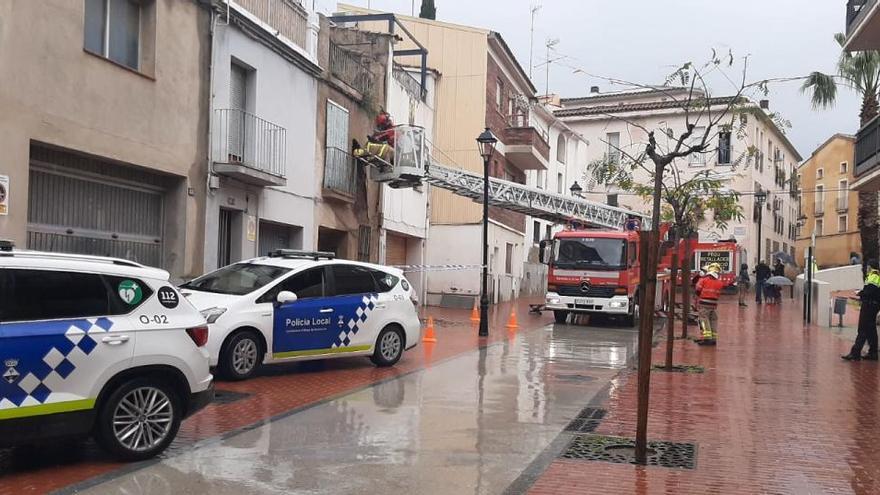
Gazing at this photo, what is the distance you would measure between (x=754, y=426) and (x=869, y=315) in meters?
7.02

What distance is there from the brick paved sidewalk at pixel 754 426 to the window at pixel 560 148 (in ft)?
98.3

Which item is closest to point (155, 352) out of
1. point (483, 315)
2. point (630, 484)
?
point (630, 484)

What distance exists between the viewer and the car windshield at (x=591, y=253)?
21.2 meters

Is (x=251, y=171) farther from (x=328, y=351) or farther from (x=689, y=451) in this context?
(x=689, y=451)

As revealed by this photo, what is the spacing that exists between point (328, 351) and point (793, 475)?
6751 millimetres

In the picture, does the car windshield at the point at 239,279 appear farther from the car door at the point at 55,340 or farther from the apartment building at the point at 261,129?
the car door at the point at 55,340

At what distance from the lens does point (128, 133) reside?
12633mm

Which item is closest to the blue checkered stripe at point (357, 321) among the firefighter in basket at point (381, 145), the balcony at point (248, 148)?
the balcony at point (248, 148)

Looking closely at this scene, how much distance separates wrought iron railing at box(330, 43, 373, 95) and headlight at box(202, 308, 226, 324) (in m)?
11.0

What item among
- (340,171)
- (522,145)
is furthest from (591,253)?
(522,145)

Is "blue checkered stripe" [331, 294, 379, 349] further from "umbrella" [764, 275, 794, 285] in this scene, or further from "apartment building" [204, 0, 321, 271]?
"umbrella" [764, 275, 794, 285]

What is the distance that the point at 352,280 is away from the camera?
1199 centimetres

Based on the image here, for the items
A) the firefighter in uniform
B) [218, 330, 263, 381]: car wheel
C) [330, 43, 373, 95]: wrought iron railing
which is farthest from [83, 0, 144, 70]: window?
the firefighter in uniform

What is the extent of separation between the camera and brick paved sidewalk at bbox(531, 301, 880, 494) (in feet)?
20.2
